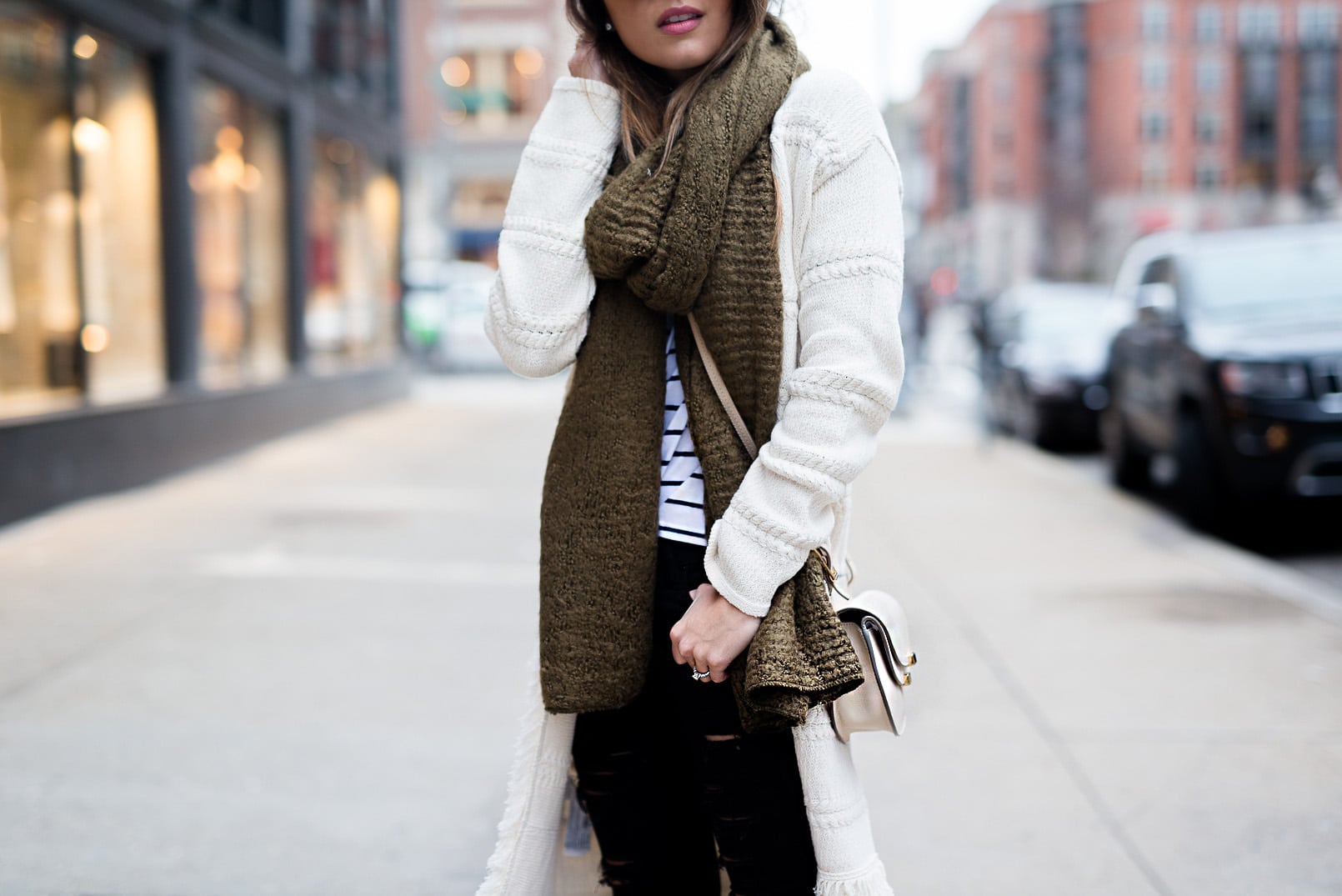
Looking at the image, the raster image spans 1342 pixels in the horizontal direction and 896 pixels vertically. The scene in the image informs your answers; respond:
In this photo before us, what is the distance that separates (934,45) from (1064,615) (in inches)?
4274

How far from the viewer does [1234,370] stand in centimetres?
734

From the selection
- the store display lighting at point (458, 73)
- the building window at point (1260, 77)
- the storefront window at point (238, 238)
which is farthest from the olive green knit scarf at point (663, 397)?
the building window at point (1260, 77)

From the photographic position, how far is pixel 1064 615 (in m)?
5.59

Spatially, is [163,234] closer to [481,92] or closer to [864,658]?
[864,658]

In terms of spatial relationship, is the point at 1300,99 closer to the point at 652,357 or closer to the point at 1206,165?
the point at 1206,165

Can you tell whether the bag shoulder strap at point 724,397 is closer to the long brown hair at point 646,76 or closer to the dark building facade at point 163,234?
the long brown hair at point 646,76

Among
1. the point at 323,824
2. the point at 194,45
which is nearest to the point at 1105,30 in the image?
the point at 194,45

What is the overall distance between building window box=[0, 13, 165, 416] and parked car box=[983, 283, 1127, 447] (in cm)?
776

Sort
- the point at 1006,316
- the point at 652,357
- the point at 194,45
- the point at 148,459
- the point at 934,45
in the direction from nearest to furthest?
1. the point at 652,357
2. the point at 148,459
3. the point at 194,45
4. the point at 1006,316
5. the point at 934,45

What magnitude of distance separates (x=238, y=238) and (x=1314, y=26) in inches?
3169

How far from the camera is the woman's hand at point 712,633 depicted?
5.51ft

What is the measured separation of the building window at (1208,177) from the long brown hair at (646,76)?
8230 cm

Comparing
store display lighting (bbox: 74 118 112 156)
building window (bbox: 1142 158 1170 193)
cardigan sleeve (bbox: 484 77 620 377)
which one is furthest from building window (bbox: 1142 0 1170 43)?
cardigan sleeve (bbox: 484 77 620 377)

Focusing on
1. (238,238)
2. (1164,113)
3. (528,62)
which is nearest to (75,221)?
(238,238)
